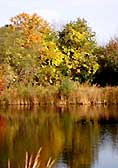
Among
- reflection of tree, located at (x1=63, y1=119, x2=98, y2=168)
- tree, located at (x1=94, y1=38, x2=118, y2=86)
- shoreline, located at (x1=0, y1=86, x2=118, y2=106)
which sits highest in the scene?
tree, located at (x1=94, y1=38, x2=118, y2=86)

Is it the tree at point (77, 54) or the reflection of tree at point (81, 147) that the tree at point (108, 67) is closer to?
the tree at point (77, 54)

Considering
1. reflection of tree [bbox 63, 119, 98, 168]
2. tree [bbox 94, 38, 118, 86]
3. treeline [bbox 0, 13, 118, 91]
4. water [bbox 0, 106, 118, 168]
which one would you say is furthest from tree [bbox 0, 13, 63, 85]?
reflection of tree [bbox 63, 119, 98, 168]

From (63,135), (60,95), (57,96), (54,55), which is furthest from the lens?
(54,55)

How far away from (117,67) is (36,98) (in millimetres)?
9838

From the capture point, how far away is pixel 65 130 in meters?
24.1

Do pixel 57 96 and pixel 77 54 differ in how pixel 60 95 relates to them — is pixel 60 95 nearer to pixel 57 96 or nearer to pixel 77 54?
pixel 57 96

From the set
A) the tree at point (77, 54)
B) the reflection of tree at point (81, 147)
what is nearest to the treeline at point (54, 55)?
the tree at point (77, 54)

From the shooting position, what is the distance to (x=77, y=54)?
4403cm

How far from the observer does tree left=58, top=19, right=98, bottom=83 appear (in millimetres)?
43959


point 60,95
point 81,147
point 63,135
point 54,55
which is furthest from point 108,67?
point 81,147

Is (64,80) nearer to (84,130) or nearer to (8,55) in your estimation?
(8,55)

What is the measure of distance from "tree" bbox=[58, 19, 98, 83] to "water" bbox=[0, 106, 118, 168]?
30.7 ft

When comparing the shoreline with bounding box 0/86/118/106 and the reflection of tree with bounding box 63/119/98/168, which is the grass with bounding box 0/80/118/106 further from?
the reflection of tree with bounding box 63/119/98/168

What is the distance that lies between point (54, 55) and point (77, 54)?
3119mm
